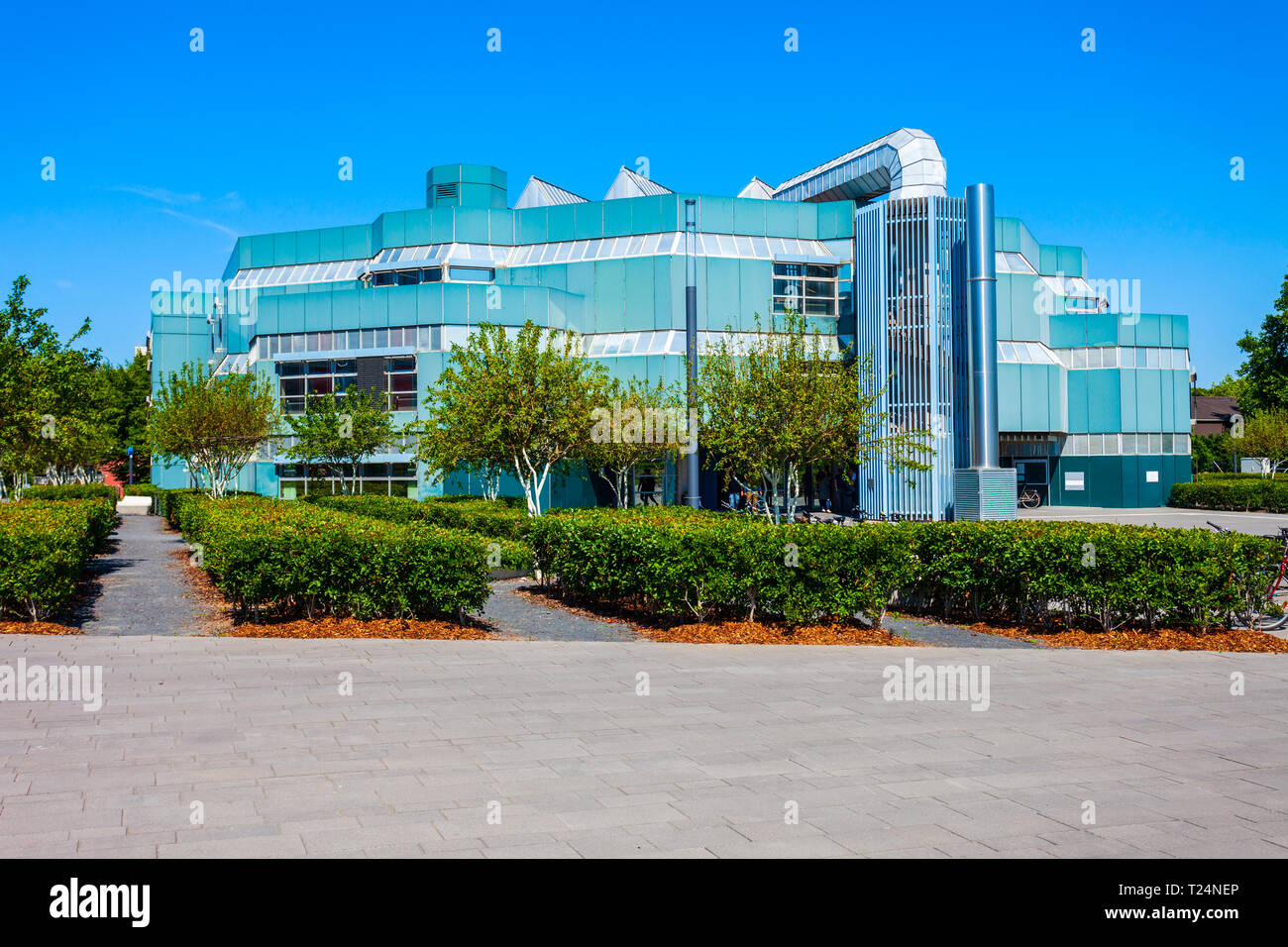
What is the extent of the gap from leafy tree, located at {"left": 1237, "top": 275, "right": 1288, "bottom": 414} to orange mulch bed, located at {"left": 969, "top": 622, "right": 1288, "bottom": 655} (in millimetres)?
52399

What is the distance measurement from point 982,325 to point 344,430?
72.7 feet

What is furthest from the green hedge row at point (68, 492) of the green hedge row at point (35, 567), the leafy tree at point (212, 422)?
the green hedge row at point (35, 567)

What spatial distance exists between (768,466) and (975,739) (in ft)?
43.1

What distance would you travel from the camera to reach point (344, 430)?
3575 cm

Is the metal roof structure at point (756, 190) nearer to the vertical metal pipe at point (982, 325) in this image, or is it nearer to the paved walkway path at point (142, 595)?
the vertical metal pipe at point (982, 325)

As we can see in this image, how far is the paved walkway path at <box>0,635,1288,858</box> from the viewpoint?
5059 millimetres

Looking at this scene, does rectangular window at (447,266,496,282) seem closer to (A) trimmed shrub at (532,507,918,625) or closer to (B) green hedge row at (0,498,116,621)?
(B) green hedge row at (0,498,116,621)

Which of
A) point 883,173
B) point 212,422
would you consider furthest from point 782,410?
point 883,173

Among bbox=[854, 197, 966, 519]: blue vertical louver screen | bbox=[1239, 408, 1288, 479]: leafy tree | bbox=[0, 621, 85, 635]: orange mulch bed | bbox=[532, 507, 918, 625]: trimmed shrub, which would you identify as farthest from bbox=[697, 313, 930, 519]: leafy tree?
bbox=[1239, 408, 1288, 479]: leafy tree

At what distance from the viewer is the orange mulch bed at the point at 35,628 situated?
38.3 ft

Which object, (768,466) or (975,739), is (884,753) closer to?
(975,739)
